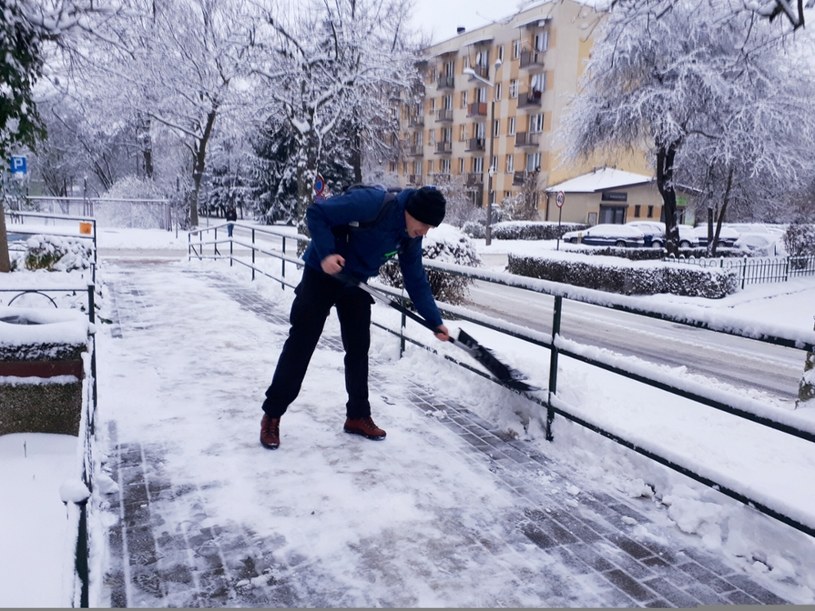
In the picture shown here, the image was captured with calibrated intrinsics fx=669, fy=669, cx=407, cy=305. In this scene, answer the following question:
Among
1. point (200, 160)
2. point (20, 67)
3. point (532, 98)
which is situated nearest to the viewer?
point (20, 67)

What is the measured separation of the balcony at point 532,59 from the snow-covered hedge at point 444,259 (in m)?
41.6

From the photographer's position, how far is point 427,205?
3.83 meters

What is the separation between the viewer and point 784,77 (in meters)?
21.4

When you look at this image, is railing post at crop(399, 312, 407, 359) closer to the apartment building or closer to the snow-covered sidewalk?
the snow-covered sidewalk

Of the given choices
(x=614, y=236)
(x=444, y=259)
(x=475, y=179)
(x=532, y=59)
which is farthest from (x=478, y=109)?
(x=444, y=259)

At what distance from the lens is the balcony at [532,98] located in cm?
4972

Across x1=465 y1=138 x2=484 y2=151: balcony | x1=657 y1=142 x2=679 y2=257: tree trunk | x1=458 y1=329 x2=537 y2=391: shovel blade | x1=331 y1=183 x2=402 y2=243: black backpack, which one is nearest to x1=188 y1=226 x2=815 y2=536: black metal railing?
x1=458 y1=329 x2=537 y2=391: shovel blade

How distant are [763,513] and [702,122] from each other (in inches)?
806

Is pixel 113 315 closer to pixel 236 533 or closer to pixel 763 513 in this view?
pixel 236 533

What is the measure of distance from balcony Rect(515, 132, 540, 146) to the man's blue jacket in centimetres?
4826

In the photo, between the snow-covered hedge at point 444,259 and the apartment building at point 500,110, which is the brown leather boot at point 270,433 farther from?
the apartment building at point 500,110

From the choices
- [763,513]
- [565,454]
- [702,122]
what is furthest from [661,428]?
[702,122]

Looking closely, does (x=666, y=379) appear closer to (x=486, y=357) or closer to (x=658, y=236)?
(x=486, y=357)

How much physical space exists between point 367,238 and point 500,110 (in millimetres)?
52559
